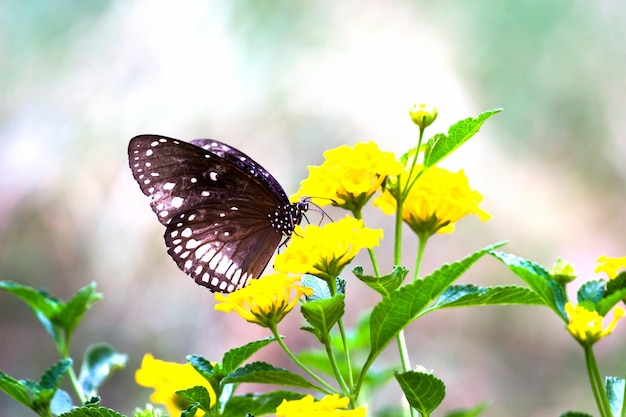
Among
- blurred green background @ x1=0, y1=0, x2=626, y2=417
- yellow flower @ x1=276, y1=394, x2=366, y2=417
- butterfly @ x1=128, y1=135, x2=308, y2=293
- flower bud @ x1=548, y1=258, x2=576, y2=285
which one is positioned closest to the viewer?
yellow flower @ x1=276, y1=394, x2=366, y2=417

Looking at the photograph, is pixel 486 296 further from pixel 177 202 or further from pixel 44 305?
pixel 44 305

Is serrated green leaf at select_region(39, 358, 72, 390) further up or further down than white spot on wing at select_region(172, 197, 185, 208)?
further down

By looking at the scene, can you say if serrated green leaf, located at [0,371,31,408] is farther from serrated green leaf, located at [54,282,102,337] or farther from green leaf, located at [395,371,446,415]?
green leaf, located at [395,371,446,415]

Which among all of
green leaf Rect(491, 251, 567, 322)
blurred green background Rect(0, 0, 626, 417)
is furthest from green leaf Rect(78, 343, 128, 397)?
blurred green background Rect(0, 0, 626, 417)

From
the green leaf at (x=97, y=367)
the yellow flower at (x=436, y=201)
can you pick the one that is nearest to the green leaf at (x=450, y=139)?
the yellow flower at (x=436, y=201)

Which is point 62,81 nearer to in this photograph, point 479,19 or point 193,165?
point 479,19

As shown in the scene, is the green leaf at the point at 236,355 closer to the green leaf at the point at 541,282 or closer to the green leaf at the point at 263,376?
the green leaf at the point at 263,376

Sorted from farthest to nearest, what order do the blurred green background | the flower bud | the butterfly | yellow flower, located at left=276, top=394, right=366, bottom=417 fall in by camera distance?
the blurred green background < the butterfly < the flower bud < yellow flower, located at left=276, top=394, right=366, bottom=417

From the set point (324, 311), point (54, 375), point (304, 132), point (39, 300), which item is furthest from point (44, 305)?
point (304, 132)
